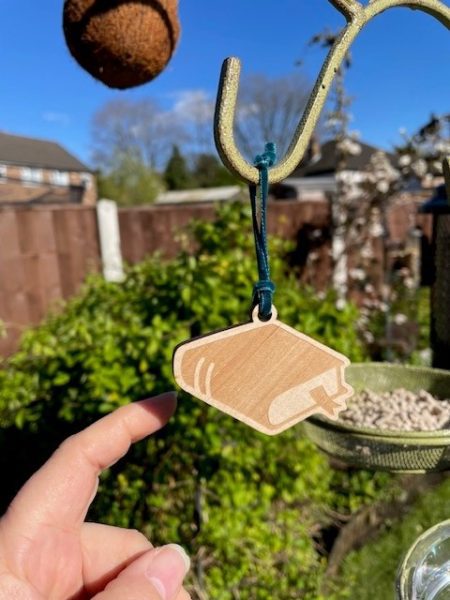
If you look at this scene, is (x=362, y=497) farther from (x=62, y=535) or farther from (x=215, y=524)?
(x=62, y=535)

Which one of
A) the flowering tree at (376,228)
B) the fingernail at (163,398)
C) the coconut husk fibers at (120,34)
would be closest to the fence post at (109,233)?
the flowering tree at (376,228)

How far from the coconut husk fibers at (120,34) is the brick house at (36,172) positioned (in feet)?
3.61

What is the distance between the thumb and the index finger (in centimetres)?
13

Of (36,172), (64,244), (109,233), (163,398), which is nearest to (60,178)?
(109,233)

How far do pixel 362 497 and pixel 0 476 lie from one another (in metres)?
1.71

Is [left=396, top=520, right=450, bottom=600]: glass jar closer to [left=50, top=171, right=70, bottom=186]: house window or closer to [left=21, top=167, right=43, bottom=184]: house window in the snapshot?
[left=21, top=167, right=43, bottom=184]: house window

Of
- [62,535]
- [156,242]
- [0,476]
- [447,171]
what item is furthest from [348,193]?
[62,535]

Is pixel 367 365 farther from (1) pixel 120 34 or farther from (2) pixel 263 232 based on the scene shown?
(1) pixel 120 34

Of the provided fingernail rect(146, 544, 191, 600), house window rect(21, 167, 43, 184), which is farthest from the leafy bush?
house window rect(21, 167, 43, 184)

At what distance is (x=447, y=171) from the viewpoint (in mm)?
774

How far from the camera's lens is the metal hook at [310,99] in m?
0.57

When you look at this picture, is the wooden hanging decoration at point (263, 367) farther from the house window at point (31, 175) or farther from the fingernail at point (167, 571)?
the house window at point (31, 175)

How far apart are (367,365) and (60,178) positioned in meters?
3.32

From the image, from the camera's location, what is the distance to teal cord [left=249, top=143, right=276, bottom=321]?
1.94ft
